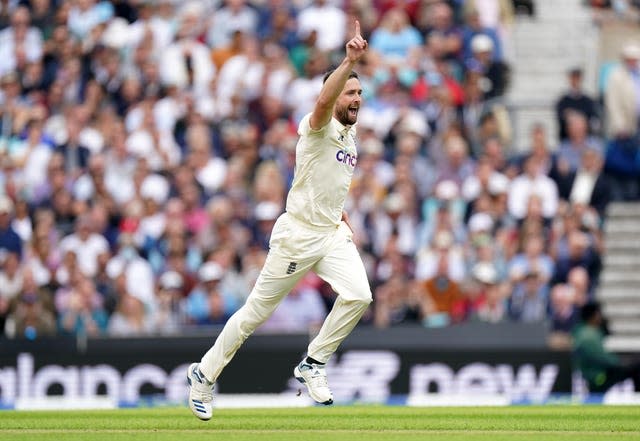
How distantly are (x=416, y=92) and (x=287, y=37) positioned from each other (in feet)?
6.67

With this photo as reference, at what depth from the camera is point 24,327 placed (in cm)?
1816

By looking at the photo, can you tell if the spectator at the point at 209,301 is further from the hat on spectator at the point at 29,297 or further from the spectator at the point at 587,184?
the spectator at the point at 587,184

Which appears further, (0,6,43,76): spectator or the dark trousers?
(0,6,43,76): spectator

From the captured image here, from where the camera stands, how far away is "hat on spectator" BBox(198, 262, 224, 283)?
18.2 metres

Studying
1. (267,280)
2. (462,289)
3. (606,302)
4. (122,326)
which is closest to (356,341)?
(462,289)

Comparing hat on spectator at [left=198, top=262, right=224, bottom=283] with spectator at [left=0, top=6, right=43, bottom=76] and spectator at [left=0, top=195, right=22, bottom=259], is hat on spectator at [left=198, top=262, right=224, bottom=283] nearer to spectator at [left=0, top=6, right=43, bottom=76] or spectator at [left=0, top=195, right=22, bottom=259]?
spectator at [left=0, top=195, right=22, bottom=259]

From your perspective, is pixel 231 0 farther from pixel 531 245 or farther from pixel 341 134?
pixel 341 134

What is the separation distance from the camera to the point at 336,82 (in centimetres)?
1123

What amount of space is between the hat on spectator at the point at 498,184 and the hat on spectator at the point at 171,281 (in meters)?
3.75

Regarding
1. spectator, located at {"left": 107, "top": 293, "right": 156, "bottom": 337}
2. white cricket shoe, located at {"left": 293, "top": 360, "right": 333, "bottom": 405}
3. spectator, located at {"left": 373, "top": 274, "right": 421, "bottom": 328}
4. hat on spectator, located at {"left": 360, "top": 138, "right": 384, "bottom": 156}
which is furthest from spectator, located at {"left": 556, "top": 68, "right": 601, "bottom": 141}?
white cricket shoe, located at {"left": 293, "top": 360, "right": 333, "bottom": 405}

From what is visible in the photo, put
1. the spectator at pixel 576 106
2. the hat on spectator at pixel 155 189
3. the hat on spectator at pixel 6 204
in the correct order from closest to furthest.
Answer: the hat on spectator at pixel 6 204
the hat on spectator at pixel 155 189
the spectator at pixel 576 106

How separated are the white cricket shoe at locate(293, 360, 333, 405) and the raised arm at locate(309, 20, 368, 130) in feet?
5.87

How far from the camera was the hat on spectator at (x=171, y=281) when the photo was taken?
18.5 metres

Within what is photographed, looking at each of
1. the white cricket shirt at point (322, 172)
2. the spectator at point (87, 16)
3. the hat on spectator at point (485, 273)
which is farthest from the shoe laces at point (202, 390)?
the spectator at point (87, 16)
